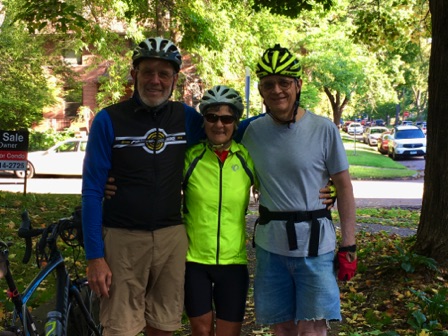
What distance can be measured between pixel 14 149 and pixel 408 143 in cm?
2675

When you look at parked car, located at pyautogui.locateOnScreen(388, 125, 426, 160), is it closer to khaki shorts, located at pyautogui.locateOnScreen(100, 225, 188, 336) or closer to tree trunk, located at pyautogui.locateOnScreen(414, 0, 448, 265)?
tree trunk, located at pyautogui.locateOnScreen(414, 0, 448, 265)

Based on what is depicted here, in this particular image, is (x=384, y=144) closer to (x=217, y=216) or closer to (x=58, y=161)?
(x=58, y=161)

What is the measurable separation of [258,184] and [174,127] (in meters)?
0.60

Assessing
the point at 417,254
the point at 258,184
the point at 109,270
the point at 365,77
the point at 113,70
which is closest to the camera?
the point at 109,270

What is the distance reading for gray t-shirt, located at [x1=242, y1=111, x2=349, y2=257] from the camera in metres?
3.19

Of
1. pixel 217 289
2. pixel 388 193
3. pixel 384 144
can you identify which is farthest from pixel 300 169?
pixel 384 144

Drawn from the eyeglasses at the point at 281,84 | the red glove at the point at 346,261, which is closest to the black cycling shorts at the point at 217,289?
the red glove at the point at 346,261

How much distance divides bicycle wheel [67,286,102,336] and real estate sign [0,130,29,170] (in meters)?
7.69

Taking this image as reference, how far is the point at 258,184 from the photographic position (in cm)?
340

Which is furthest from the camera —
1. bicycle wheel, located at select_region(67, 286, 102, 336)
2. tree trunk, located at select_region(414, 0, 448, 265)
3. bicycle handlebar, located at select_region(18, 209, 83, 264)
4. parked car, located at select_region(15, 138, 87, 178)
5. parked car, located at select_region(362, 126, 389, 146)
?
parked car, located at select_region(362, 126, 389, 146)

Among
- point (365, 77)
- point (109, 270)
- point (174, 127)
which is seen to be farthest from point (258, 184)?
point (365, 77)

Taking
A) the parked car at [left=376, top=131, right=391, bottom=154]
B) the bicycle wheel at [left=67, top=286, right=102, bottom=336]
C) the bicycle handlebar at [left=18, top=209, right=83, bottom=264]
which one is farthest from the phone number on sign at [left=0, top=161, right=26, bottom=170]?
the parked car at [left=376, top=131, right=391, bottom=154]

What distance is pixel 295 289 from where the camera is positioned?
3.36m

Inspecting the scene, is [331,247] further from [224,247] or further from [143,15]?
[143,15]
